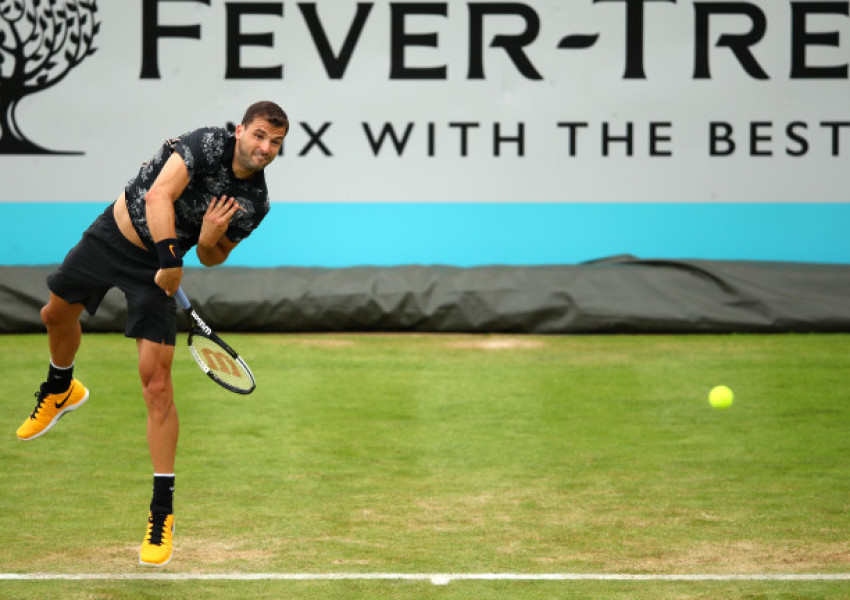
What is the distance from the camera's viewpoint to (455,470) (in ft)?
22.7

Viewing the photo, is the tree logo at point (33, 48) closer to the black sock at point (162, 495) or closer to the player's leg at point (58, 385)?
the player's leg at point (58, 385)

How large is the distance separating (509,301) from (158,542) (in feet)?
21.8

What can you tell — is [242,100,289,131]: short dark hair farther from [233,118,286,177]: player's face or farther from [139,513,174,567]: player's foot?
[139,513,174,567]: player's foot

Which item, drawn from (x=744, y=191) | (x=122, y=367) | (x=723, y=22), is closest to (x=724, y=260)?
(x=744, y=191)

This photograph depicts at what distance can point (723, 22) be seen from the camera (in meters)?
12.3

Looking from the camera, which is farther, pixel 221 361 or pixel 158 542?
pixel 221 361

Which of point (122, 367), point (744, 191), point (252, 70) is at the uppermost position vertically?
point (252, 70)

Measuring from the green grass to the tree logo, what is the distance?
8.16 ft

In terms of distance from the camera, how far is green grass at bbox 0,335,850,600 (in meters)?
5.23

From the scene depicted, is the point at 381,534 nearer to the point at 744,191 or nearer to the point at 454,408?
the point at 454,408

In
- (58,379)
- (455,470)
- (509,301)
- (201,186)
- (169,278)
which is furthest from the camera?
(509,301)

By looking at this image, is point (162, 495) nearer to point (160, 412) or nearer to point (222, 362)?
point (160, 412)

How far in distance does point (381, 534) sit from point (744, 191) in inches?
301

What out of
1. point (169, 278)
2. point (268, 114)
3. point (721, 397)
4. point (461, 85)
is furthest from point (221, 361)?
point (461, 85)
